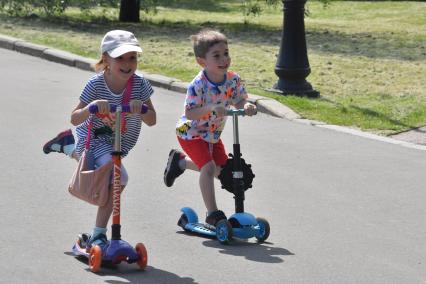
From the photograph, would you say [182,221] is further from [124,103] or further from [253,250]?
[124,103]

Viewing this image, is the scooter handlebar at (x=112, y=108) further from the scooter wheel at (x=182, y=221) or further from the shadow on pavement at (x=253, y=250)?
the scooter wheel at (x=182, y=221)

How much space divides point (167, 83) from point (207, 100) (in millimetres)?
7202

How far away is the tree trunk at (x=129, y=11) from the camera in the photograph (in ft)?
75.9

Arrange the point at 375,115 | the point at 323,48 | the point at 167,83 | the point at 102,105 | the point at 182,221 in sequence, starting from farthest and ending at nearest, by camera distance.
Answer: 1. the point at 323,48
2. the point at 167,83
3. the point at 375,115
4. the point at 182,221
5. the point at 102,105

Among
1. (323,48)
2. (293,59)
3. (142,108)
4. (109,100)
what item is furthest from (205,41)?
(323,48)

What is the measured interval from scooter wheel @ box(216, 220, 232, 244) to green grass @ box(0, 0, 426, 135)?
16.0 feet

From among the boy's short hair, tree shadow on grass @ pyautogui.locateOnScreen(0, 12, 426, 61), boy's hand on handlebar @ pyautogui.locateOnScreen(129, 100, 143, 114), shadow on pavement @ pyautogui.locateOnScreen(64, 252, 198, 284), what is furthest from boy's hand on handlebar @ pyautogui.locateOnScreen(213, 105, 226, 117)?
tree shadow on grass @ pyautogui.locateOnScreen(0, 12, 426, 61)

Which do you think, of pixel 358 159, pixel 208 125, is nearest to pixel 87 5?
pixel 358 159

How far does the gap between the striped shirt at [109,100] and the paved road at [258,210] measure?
664 millimetres

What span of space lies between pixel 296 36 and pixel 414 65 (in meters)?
3.39

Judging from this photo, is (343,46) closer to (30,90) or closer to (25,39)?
(25,39)

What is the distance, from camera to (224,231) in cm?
707

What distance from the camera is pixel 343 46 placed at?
62.8 feet

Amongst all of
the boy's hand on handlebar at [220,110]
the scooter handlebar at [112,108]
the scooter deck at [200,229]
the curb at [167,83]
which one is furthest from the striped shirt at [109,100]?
the curb at [167,83]
